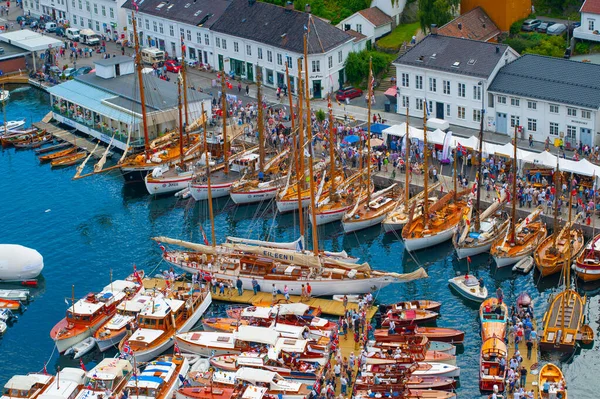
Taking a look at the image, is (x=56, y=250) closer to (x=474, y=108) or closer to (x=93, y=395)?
(x=93, y=395)

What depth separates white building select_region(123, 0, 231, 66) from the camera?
150125 millimetres

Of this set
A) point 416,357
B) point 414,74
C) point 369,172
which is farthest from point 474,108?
point 416,357

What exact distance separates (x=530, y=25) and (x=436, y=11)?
1235 cm

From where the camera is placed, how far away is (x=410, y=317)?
8781cm

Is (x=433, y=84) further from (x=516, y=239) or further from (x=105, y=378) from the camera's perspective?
(x=105, y=378)

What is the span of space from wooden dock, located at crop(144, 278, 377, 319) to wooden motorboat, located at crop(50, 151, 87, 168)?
3570cm

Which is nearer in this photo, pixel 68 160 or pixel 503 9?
pixel 68 160

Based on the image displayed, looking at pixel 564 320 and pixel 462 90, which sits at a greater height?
pixel 462 90

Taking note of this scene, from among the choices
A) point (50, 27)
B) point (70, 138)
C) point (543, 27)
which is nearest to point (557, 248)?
point (543, 27)

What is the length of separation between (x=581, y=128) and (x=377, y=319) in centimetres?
3685

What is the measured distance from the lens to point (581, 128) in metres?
112

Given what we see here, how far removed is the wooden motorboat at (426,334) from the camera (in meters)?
84.9

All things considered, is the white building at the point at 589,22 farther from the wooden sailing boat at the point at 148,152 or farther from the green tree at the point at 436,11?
the wooden sailing boat at the point at 148,152

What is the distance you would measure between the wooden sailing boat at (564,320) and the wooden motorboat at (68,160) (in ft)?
211
